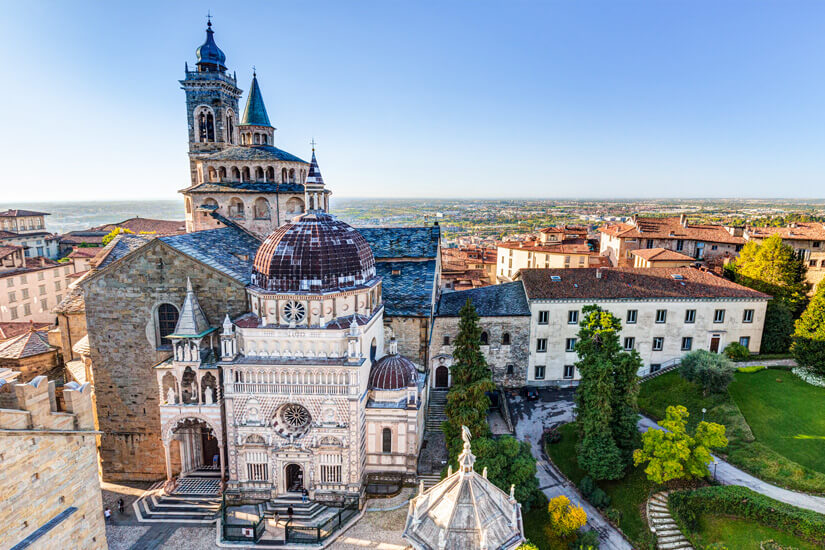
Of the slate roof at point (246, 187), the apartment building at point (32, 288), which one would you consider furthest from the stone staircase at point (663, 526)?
the apartment building at point (32, 288)

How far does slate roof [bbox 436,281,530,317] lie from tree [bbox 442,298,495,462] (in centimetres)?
681

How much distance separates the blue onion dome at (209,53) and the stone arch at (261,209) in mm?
15535

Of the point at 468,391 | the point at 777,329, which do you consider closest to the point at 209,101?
the point at 468,391

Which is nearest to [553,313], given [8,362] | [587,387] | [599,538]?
[587,387]

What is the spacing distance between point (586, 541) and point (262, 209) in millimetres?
32993

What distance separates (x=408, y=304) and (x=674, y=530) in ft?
64.6

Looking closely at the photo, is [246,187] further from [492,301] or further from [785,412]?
[785,412]

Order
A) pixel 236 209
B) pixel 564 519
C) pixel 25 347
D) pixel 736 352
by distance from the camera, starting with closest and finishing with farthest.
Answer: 1. pixel 564 519
2. pixel 25 347
3. pixel 736 352
4. pixel 236 209

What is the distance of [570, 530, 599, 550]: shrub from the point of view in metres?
23.3

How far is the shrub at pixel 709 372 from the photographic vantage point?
32.9 meters

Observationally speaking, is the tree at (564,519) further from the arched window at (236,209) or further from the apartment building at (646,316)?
the arched window at (236,209)

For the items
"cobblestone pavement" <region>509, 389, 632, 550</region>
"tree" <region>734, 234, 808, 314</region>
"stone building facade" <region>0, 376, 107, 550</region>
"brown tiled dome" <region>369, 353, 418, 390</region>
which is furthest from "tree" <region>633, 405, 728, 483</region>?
"tree" <region>734, 234, 808, 314</region>

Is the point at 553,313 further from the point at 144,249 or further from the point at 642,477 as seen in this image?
the point at 144,249

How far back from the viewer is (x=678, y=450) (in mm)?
24328
